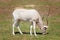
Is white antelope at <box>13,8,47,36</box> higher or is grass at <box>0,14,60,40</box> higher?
white antelope at <box>13,8,47,36</box>

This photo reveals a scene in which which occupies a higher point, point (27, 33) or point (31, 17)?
point (31, 17)

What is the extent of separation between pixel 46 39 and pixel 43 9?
14.8 metres

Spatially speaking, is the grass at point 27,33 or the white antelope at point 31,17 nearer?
the grass at point 27,33

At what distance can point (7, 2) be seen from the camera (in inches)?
1391

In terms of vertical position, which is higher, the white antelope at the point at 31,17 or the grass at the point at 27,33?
the white antelope at the point at 31,17

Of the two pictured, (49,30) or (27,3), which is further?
(27,3)

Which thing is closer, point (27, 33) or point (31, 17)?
point (31, 17)

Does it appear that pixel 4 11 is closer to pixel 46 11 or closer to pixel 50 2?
pixel 46 11

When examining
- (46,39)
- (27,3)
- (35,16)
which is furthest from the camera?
(27,3)

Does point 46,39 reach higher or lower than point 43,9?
lower

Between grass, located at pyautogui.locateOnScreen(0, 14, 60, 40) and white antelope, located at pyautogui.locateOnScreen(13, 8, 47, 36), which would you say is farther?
white antelope, located at pyautogui.locateOnScreen(13, 8, 47, 36)

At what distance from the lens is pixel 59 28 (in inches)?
766

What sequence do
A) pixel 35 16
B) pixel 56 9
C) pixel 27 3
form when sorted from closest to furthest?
pixel 35 16, pixel 56 9, pixel 27 3

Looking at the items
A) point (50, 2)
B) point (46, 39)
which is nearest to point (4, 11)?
point (50, 2)
